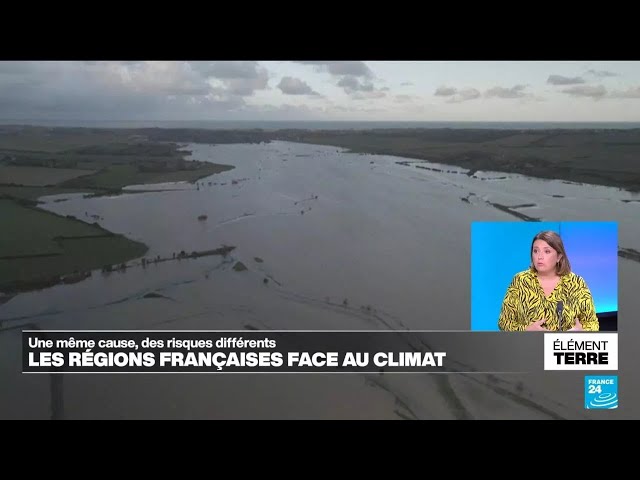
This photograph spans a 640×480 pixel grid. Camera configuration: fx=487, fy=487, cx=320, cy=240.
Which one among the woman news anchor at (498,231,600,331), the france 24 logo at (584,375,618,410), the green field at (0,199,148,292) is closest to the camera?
the woman news anchor at (498,231,600,331)

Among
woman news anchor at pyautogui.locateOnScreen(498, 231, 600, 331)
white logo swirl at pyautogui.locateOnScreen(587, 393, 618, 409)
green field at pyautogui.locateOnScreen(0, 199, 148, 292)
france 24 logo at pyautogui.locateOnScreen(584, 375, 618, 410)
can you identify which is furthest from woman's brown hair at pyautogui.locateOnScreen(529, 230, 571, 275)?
green field at pyautogui.locateOnScreen(0, 199, 148, 292)

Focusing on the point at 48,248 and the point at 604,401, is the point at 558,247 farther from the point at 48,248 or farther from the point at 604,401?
the point at 48,248

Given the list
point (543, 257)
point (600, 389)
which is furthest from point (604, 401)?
point (543, 257)

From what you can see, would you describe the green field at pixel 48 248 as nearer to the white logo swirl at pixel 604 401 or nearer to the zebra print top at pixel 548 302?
the zebra print top at pixel 548 302

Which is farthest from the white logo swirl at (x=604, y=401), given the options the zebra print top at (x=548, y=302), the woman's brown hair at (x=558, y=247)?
the woman's brown hair at (x=558, y=247)

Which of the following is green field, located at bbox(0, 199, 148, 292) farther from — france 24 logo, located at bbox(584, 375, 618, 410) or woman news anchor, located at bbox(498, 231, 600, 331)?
france 24 logo, located at bbox(584, 375, 618, 410)

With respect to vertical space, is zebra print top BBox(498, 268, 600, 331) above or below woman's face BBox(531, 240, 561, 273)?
below

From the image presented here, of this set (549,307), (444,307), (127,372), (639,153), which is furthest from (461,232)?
(127,372)
